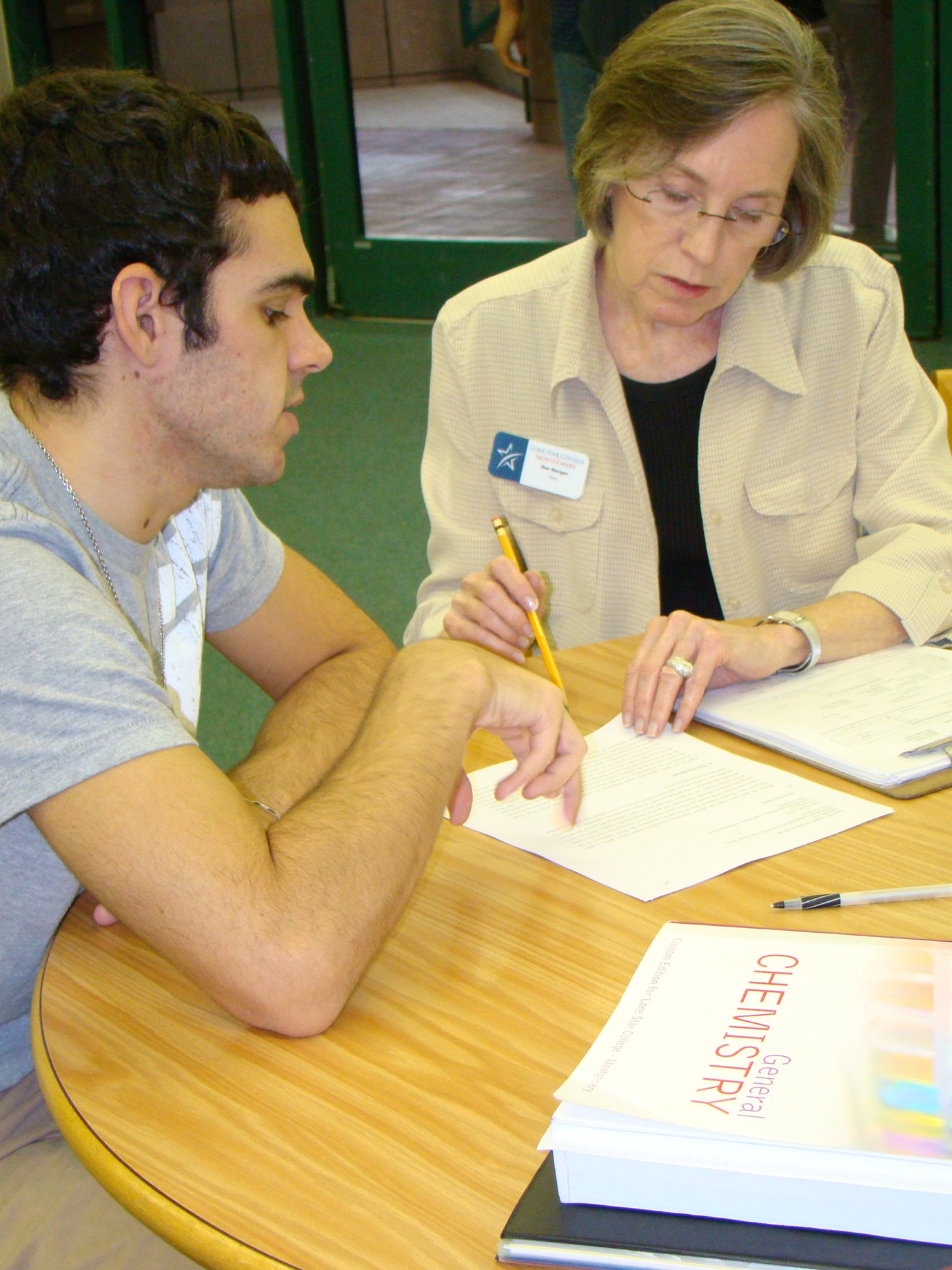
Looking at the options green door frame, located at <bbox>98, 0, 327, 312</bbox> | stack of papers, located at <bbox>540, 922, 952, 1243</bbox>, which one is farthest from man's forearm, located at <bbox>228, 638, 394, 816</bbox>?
green door frame, located at <bbox>98, 0, 327, 312</bbox>

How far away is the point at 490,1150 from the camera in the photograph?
818mm

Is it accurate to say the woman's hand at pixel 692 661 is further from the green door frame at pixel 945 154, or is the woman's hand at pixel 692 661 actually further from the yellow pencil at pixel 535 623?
the green door frame at pixel 945 154

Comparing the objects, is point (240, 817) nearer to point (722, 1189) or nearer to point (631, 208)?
point (722, 1189)

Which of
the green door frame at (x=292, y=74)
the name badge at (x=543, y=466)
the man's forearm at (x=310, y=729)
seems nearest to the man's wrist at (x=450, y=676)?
the man's forearm at (x=310, y=729)

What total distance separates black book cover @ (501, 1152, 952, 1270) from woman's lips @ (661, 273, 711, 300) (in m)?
1.34

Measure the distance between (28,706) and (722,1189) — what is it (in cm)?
62

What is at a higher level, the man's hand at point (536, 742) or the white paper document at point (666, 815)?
the man's hand at point (536, 742)

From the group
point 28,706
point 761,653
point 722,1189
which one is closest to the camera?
point 722,1189

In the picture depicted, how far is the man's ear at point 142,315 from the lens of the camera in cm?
122

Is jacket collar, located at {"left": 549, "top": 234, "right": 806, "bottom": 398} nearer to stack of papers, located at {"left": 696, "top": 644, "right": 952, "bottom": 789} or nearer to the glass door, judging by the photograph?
stack of papers, located at {"left": 696, "top": 644, "right": 952, "bottom": 789}

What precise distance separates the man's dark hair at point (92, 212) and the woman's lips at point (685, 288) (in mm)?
722

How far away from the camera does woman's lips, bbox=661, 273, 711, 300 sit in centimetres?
178

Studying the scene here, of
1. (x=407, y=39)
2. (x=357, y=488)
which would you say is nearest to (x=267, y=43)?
(x=407, y=39)

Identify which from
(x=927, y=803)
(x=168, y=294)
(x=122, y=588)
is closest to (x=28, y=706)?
(x=122, y=588)
